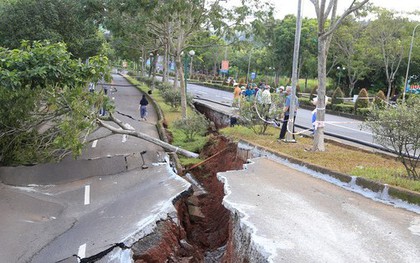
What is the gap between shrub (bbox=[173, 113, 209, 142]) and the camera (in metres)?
17.5

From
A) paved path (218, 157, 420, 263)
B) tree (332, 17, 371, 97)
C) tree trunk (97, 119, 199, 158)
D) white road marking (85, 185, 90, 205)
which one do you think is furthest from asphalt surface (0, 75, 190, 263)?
tree (332, 17, 371, 97)

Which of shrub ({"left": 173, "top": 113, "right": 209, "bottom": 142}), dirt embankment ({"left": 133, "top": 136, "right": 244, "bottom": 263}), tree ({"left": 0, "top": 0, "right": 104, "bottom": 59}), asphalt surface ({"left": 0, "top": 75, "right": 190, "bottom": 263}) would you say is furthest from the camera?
tree ({"left": 0, "top": 0, "right": 104, "bottom": 59})

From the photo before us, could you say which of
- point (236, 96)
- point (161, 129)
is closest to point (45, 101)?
point (161, 129)

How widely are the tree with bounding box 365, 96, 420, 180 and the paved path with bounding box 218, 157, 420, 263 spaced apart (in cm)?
136

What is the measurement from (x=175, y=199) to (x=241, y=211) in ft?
9.46

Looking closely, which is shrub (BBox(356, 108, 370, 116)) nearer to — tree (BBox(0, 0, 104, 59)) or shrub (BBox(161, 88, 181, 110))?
shrub (BBox(161, 88, 181, 110))

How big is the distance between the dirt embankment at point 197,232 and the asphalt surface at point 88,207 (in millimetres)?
279

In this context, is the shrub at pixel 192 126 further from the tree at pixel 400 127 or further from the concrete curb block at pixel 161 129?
the tree at pixel 400 127

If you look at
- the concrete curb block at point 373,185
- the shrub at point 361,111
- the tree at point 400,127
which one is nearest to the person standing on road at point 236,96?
the concrete curb block at point 373,185

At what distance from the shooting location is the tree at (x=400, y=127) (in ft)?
27.2

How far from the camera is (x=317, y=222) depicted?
6695mm

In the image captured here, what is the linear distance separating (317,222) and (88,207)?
692 cm

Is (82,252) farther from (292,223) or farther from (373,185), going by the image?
(373,185)

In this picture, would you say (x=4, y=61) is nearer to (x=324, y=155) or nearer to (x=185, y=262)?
(x=185, y=262)
